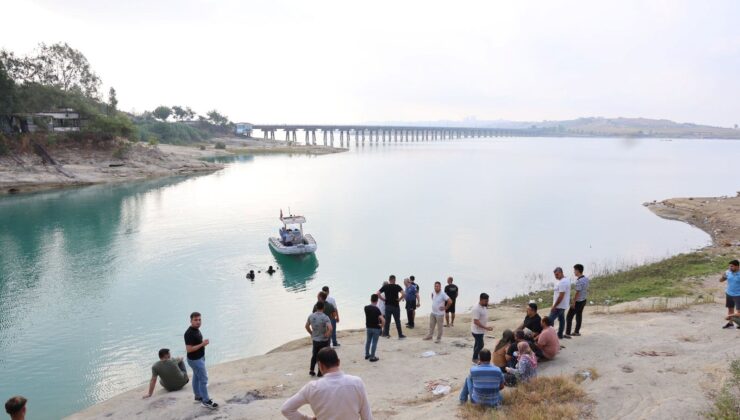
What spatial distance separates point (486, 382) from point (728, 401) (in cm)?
366

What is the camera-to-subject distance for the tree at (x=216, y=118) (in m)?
175

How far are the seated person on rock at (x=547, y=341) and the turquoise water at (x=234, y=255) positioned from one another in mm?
10971

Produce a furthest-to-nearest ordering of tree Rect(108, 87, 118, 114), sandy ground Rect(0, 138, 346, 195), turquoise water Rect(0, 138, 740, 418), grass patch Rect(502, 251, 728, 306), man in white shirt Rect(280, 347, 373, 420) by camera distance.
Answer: tree Rect(108, 87, 118, 114) < sandy ground Rect(0, 138, 346, 195) < grass patch Rect(502, 251, 728, 306) < turquoise water Rect(0, 138, 740, 418) < man in white shirt Rect(280, 347, 373, 420)

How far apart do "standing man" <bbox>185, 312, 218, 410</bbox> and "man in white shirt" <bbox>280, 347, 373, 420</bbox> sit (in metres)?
5.20

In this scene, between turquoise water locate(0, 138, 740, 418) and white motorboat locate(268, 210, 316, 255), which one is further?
white motorboat locate(268, 210, 316, 255)

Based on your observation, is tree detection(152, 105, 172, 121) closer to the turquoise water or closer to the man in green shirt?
the turquoise water

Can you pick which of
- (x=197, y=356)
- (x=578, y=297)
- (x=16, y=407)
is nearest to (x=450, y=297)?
(x=578, y=297)

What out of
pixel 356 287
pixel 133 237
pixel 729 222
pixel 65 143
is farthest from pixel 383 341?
pixel 65 143

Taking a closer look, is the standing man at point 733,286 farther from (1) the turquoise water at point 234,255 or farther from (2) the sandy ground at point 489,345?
(1) the turquoise water at point 234,255

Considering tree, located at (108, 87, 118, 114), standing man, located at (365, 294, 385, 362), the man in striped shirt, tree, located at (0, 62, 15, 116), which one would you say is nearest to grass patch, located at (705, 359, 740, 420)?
the man in striped shirt

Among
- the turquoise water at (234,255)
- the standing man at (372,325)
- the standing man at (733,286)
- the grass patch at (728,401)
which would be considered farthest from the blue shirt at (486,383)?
the turquoise water at (234,255)

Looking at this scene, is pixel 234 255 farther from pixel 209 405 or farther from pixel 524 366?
pixel 524 366

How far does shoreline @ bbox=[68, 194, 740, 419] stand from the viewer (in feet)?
29.5

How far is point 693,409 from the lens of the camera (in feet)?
26.3
